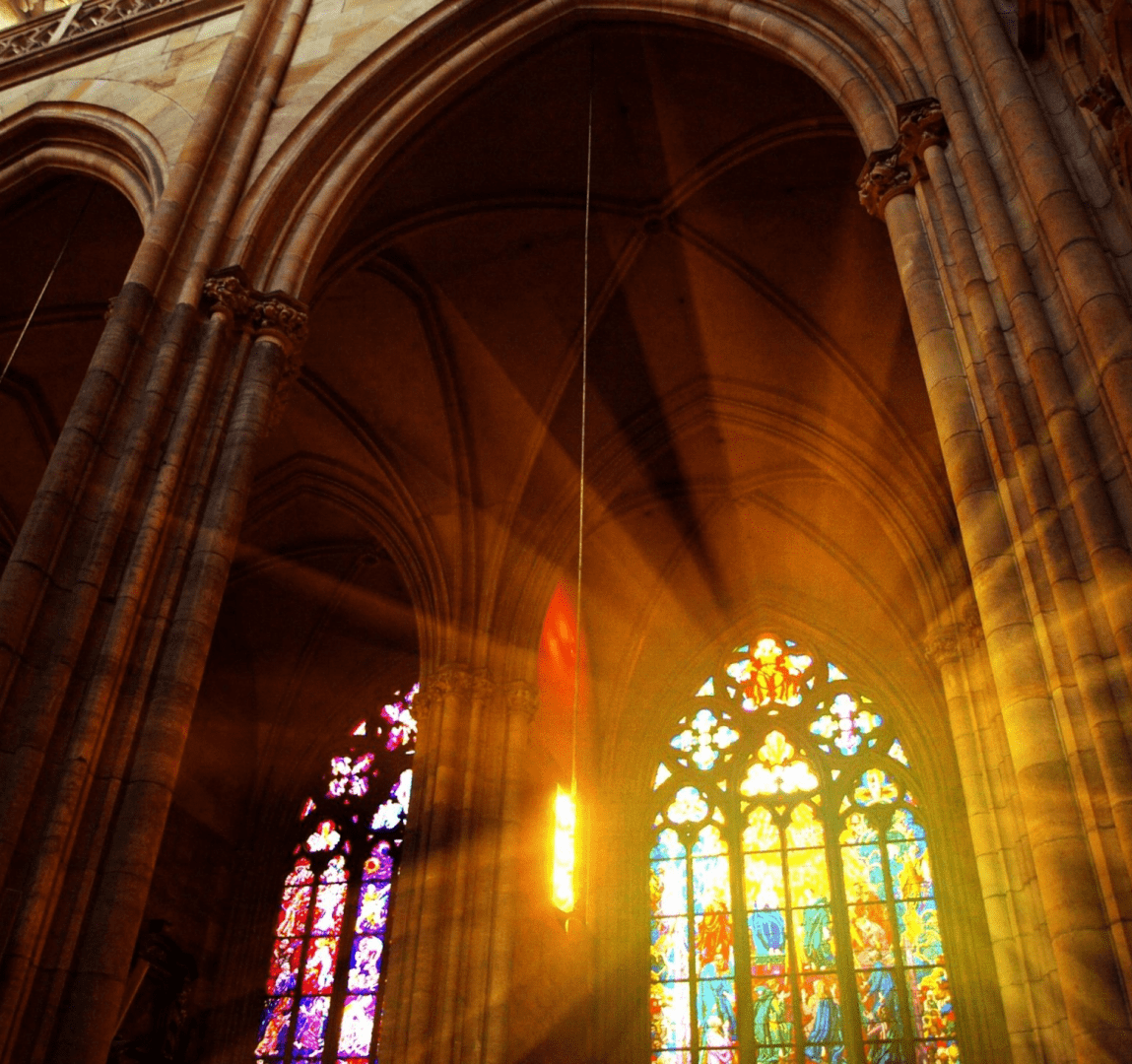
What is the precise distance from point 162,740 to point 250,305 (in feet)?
10.7

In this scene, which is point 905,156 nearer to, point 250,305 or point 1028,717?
point 1028,717

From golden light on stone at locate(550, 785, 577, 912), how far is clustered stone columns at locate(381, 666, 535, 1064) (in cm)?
107

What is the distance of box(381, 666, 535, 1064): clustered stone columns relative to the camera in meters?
10.3

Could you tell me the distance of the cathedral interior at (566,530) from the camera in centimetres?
527

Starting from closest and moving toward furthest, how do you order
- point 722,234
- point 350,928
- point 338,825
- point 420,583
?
point 722,234 < point 420,583 < point 350,928 < point 338,825

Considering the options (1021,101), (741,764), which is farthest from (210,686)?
(1021,101)

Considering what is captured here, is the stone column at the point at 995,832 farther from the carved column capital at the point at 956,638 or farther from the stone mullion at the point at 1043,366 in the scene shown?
the stone mullion at the point at 1043,366

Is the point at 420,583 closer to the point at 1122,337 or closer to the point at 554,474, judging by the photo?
the point at 554,474

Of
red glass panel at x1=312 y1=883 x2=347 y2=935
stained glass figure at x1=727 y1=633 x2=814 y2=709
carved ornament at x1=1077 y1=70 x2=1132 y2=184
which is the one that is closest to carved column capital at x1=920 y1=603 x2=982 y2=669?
→ stained glass figure at x1=727 y1=633 x2=814 y2=709

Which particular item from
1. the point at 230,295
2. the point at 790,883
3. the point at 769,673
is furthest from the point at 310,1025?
the point at 230,295

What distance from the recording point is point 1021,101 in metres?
5.66

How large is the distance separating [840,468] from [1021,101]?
8.03m

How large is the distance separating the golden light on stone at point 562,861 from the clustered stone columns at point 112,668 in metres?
6.37

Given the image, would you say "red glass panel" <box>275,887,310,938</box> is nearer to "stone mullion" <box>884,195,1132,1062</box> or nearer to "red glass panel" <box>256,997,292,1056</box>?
"red glass panel" <box>256,997,292,1056</box>
